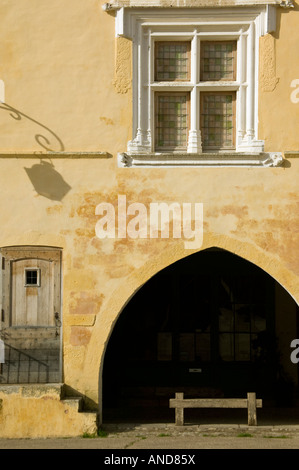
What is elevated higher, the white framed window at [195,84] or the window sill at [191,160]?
the white framed window at [195,84]

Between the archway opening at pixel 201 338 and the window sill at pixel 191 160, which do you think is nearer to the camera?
the window sill at pixel 191 160

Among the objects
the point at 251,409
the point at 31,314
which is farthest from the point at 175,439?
the point at 31,314

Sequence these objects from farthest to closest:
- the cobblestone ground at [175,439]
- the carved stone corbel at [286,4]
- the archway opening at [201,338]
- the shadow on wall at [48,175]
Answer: the archway opening at [201,338] < the shadow on wall at [48,175] < the carved stone corbel at [286,4] < the cobblestone ground at [175,439]

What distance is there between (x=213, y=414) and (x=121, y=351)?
217 cm

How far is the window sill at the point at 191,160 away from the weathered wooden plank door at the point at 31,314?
1.63 m

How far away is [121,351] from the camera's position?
1417 cm

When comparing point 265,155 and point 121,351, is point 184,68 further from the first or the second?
point 121,351

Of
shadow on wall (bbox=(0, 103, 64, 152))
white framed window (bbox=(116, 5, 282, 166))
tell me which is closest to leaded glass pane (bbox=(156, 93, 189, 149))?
white framed window (bbox=(116, 5, 282, 166))

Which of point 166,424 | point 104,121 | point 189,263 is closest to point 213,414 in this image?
point 166,424

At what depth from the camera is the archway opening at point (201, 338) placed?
1397cm

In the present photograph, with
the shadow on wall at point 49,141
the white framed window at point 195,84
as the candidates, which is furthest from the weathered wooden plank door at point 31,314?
the white framed window at point 195,84

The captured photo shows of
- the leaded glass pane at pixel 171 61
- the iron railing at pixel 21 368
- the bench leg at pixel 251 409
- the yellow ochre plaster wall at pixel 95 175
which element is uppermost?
the leaded glass pane at pixel 171 61

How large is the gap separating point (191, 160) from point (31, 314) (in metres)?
3.10

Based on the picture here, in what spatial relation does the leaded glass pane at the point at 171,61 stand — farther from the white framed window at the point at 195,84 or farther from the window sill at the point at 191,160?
the window sill at the point at 191,160
